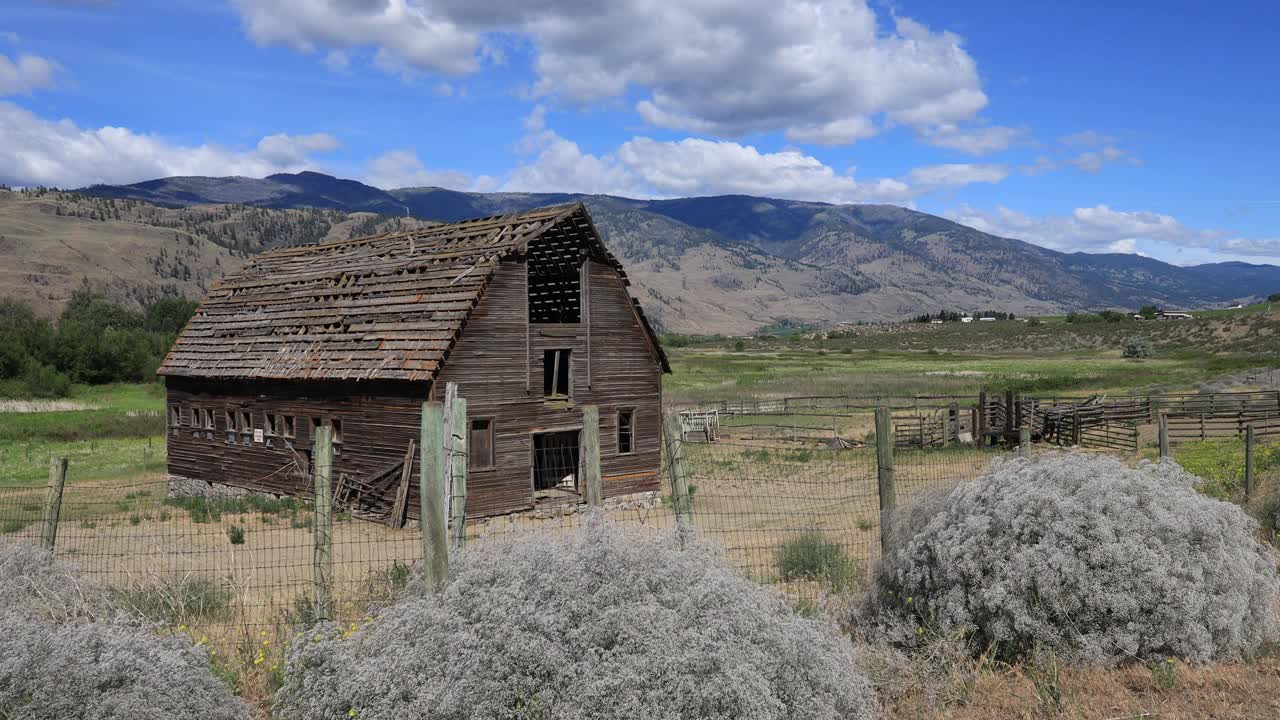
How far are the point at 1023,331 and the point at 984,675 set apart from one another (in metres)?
144

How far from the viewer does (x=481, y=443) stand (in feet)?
65.1

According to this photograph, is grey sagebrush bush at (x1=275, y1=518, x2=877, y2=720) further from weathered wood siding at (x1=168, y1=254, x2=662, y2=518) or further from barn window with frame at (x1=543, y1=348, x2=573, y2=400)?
barn window with frame at (x1=543, y1=348, x2=573, y2=400)

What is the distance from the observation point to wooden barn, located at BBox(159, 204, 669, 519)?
19.7 meters

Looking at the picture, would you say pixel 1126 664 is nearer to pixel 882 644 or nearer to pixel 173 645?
pixel 882 644

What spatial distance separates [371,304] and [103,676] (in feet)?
55.5

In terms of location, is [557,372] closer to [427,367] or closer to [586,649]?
[427,367]

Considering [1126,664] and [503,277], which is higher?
[503,277]

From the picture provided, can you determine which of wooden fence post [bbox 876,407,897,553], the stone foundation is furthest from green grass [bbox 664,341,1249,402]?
wooden fence post [bbox 876,407,897,553]

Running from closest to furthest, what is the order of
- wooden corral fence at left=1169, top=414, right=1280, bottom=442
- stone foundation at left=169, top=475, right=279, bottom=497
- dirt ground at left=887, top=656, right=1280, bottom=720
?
dirt ground at left=887, top=656, right=1280, bottom=720 → stone foundation at left=169, top=475, right=279, bottom=497 → wooden corral fence at left=1169, top=414, right=1280, bottom=442

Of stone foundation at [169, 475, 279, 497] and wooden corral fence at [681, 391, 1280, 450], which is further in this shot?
wooden corral fence at [681, 391, 1280, 450]

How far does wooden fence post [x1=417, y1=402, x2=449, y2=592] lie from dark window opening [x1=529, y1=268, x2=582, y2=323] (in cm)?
1724

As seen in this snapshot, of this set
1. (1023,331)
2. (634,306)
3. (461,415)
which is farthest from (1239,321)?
(461,415)

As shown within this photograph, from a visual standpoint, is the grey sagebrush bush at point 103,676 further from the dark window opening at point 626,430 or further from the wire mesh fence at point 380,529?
the dark window opening at point 626,430

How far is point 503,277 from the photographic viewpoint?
20219mm
